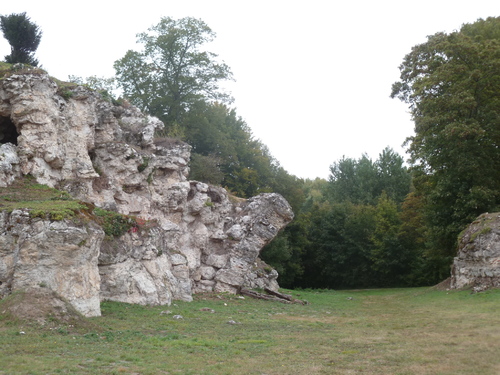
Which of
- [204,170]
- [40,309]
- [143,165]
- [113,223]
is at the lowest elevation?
[40,309]

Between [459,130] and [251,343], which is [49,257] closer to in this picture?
[251,343]

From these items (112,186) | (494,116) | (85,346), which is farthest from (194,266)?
(494,116)

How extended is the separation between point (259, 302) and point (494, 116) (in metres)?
18.3

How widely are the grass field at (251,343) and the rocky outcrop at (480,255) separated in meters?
4.93

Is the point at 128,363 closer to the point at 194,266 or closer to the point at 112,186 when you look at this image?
the point at 112,186

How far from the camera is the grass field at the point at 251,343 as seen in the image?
10195 millimetres

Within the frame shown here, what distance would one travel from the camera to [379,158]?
239ft

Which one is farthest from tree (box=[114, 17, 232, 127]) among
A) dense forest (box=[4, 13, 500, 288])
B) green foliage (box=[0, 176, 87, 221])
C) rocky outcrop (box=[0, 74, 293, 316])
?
green foliage (box=[0, 176, 87, 221])

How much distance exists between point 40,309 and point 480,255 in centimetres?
2186

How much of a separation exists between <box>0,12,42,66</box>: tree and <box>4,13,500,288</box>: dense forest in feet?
15.8

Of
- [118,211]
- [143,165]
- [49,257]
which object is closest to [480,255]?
[143,165]

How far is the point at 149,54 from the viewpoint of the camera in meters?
44.9

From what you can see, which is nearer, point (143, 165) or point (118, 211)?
point (118, 211)

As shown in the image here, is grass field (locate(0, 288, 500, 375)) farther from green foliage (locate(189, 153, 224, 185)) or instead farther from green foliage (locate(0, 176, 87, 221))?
green foliage (locate(189, 153, 224, 185))
